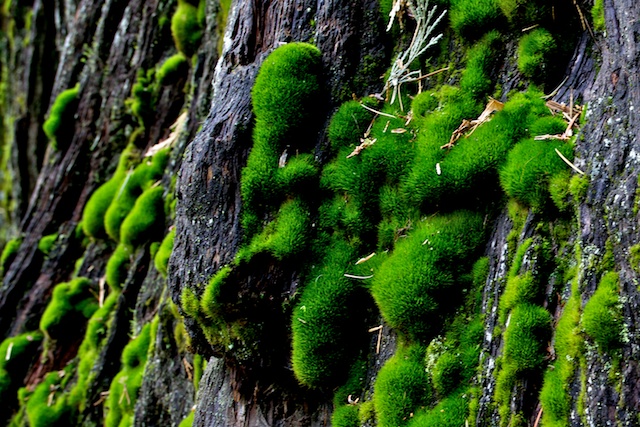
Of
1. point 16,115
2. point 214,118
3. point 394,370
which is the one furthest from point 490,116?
point 16,115

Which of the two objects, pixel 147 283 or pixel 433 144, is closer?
pixel 433 144

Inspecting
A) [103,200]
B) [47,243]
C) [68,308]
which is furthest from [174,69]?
[68,308]

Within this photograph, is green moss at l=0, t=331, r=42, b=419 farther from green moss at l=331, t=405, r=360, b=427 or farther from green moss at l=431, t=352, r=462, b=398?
green moss at l=431, t=352, r=462, b=398

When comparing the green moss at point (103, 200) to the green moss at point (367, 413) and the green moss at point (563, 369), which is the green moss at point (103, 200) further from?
the green moss at point (563, 369)

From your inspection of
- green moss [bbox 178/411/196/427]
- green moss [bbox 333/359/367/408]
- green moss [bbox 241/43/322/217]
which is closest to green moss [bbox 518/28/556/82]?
green moss [bbox 241/43/322/217]

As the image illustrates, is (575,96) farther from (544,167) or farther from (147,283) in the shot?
(147,283)

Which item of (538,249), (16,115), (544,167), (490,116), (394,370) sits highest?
(16,115)

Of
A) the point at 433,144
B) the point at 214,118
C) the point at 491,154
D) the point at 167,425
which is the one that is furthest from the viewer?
the point at 167,425
